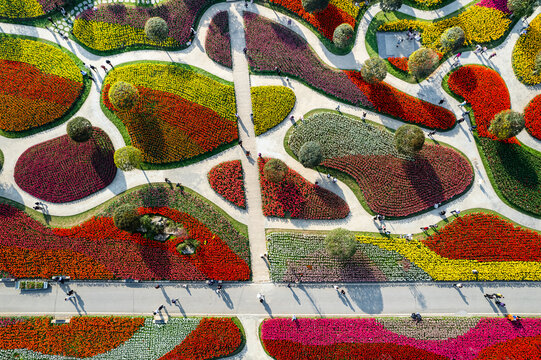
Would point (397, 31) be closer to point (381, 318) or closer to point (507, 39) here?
point (507, 39)

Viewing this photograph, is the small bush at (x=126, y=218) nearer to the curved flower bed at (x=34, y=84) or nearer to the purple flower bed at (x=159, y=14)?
the curved flower bed at (x=34, y=84)

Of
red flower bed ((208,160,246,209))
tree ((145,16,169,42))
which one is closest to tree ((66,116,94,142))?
tree ((145,16,169,42))

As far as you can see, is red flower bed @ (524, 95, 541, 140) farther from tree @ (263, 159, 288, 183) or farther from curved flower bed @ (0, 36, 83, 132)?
curved flower bed @ (0, 36, 83, 132)

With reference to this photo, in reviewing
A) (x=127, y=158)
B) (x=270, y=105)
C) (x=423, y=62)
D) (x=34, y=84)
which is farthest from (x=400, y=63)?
(x=34, y=84)

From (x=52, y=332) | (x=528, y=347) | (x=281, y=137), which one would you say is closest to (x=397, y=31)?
(x=281, y=137)

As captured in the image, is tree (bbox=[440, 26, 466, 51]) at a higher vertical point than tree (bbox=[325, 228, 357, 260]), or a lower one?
higher

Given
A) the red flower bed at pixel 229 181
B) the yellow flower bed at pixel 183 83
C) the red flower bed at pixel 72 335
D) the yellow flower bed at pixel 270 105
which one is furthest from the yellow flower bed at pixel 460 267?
the red flower bed at pixel 72 335

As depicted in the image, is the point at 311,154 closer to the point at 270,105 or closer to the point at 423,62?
the point at 270,105
